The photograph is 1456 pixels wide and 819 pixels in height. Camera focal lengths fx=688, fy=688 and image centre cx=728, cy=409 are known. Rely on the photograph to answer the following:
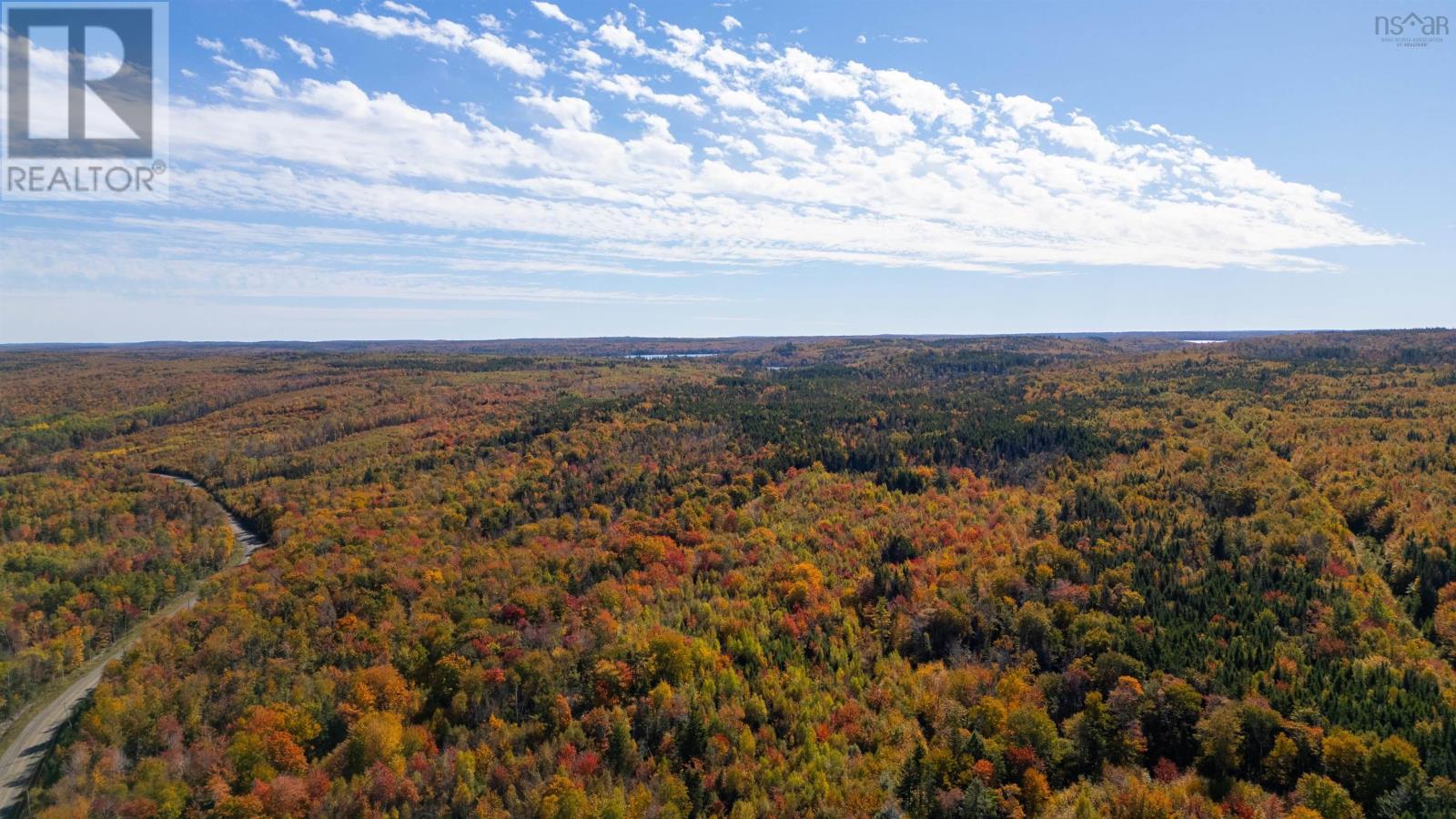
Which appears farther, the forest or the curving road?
the curving road

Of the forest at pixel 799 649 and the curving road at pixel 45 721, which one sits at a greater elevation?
the forest at pixel 799 649

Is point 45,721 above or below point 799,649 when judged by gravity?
below

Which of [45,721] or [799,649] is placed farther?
[799,649]

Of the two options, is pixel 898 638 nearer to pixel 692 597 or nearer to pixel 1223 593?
pixel 692 597

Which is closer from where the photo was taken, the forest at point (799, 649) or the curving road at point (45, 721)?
the forest at point (799, 649)

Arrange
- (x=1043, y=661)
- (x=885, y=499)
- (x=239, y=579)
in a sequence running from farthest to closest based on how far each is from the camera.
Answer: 1. (x=885, y=499)
2. (x=239, y=579)
3. (x=1043, y=661)

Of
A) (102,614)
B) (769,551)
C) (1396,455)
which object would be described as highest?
(1396,455)

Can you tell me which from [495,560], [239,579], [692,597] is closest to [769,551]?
[692,597]

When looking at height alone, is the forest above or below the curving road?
above
